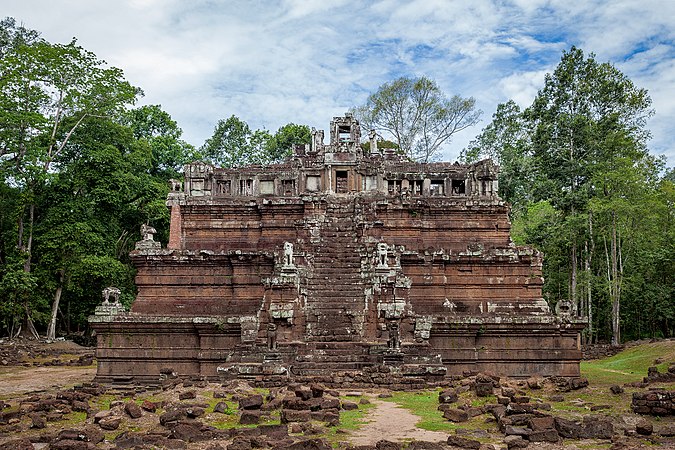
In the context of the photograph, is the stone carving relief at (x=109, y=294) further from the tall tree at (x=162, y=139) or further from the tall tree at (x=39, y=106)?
the tall tree at (x=162, y=139)

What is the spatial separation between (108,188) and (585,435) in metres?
29.8

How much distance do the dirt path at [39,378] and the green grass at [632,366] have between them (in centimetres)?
1513

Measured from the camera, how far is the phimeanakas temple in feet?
55.7

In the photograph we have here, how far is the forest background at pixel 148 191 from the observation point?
31703mm

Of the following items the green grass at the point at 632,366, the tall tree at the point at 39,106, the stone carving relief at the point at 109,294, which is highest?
the tall tree at the point at 39,106

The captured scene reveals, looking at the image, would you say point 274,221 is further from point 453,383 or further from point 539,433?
point 539,433

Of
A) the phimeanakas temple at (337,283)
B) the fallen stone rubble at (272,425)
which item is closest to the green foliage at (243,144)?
the phimeanakas temple at (337,283)

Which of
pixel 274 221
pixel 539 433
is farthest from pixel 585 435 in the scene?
pixel 274 221

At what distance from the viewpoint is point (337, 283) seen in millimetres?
19266

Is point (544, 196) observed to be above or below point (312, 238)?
above

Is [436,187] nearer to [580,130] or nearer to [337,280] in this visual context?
[337,280]

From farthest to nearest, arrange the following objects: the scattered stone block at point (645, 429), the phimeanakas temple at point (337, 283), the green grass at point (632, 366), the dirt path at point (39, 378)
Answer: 1. the dirt path at point (39, 378)
2. the green grass at point (632, 366)
3. the phimeanakas temple at point (337, 283)
4. the scattered stone block at point (645, 429)

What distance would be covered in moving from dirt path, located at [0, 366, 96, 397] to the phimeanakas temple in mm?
1777

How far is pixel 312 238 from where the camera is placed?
21016mm
